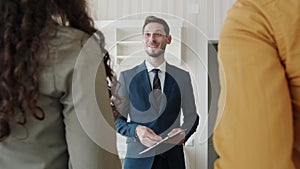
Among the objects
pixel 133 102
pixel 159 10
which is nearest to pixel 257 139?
pixel 133 102

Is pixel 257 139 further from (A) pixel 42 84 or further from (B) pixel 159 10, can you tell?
(B) pixel 159 10

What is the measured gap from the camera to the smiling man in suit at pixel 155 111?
5.76 ft

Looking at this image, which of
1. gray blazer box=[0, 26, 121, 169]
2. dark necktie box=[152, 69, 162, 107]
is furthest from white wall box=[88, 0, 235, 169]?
gray blazer box=[0, 26, 121, 169]

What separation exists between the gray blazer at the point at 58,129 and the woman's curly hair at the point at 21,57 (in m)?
0.02

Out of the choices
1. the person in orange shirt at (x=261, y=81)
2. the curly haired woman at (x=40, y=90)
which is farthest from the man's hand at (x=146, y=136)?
the person in orange shirt at (x=261, y=81)

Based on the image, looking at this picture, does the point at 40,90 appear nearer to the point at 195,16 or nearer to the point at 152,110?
the point at 152,110

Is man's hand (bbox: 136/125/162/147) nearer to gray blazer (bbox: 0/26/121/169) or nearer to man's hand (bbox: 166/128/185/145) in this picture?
man's hand (bbox: 166/128/185/145)

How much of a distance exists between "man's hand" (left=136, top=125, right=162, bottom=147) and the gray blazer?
817 mm

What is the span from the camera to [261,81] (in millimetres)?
574

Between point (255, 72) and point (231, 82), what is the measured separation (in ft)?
0.14

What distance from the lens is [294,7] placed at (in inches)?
23.1

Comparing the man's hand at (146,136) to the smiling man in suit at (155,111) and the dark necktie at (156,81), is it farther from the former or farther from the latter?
the dark necktie at (156,81)

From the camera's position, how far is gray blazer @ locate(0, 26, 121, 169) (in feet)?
2.61

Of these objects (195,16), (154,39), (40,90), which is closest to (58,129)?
(40,90)
